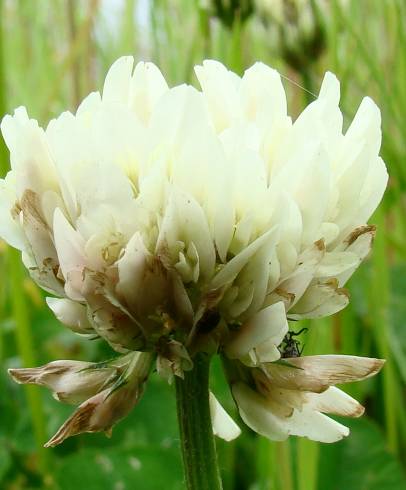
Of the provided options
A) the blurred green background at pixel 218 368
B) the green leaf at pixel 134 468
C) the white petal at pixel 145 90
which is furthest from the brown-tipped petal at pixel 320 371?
the green leaf at pixel 134 468

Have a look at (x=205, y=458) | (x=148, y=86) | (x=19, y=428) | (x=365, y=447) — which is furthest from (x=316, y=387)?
(x=19, y=428)

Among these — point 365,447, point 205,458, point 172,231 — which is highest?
point 172,231

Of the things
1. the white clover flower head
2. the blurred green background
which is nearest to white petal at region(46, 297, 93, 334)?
the white clover flower head

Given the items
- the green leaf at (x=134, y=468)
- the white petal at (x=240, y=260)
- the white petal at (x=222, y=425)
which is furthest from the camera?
the green leaf at (x=134, y=468)

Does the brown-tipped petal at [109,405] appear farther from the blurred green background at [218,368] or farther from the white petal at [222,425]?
the blurred green background at [218,368]

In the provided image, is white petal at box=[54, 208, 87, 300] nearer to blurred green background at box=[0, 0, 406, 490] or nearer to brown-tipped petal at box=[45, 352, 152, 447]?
brown-tipped petal at box=[45, 352, 152, 447]

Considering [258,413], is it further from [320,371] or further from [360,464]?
[360,464]

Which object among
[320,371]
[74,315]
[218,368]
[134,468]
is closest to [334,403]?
[320,371]

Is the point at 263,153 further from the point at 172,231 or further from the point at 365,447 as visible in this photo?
the point at 365,447
